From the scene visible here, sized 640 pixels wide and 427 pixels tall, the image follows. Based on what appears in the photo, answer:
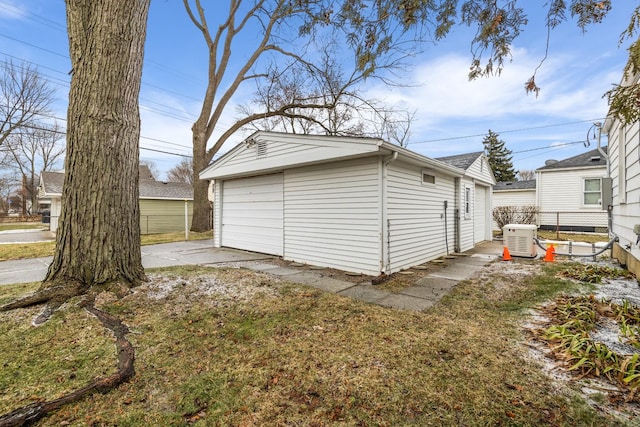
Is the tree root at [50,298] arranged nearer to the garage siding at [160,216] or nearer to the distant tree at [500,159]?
the garage siding at [160,216]

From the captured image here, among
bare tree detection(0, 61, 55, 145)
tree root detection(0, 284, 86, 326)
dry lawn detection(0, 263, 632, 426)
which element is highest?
bare tree detection(0, 61, 55, 145)

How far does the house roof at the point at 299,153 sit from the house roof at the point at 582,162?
32.0ft

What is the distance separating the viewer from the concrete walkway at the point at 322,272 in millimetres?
4266

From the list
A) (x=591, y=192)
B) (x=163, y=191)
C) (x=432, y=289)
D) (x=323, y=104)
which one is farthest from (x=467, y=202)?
(x=163, y=191)

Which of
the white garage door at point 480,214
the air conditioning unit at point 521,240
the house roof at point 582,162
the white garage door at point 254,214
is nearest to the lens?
the air conditioning unit at point 521,240

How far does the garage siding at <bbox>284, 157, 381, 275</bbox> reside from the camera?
5523 millimetres

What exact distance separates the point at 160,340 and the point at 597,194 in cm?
Answer: 1790

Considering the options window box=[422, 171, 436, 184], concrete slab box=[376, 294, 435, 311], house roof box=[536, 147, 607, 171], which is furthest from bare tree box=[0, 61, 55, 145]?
house roof box=[536, 147, 607, 171]

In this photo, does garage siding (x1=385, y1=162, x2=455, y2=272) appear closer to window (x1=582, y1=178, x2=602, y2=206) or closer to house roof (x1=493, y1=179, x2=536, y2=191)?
window (x1=582, y1=178, x2=602, y2=206)

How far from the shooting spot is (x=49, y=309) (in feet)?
10.6

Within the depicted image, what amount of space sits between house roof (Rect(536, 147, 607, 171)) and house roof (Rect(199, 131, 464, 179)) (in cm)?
976

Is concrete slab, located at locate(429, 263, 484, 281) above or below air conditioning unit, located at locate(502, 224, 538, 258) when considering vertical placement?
below

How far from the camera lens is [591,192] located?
13297 millimetres

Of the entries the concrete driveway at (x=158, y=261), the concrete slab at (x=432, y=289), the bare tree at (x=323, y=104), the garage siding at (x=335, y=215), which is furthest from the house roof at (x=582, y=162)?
the concrete driveway at (x=158, y=261)
